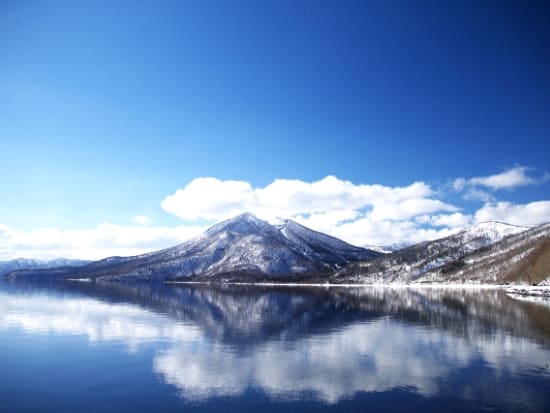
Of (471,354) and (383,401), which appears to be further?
(471,354)

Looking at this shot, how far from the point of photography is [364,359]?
46500 millimetres

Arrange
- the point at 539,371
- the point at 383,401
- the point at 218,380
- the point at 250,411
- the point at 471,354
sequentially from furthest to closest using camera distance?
1. the point at 471,354
2. the point at 539,371
3. the point at 218,380
4. the point at 383,401
5. the point at 250,411

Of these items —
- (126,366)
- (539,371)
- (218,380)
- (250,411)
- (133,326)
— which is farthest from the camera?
(133,326)

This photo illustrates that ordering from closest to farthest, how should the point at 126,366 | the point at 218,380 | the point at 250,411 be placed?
the point at 250,411
the point at 218,380
the point at 126,366

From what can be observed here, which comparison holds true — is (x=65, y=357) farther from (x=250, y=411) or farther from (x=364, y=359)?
(x=364, y=359)

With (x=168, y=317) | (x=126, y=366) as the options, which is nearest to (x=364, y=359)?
(x=126, y=366)

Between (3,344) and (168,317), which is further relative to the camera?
Result: (168,317)

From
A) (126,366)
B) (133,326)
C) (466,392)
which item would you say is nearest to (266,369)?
(126,366)

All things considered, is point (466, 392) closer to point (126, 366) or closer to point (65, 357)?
point (126, 366)

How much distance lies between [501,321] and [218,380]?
59.2m

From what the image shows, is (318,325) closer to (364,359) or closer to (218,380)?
(364,359)

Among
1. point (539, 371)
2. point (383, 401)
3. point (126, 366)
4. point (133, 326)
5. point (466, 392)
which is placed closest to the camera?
point (383, 401)

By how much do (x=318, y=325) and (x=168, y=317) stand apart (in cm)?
3282

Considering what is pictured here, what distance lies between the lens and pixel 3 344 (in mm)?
56656
